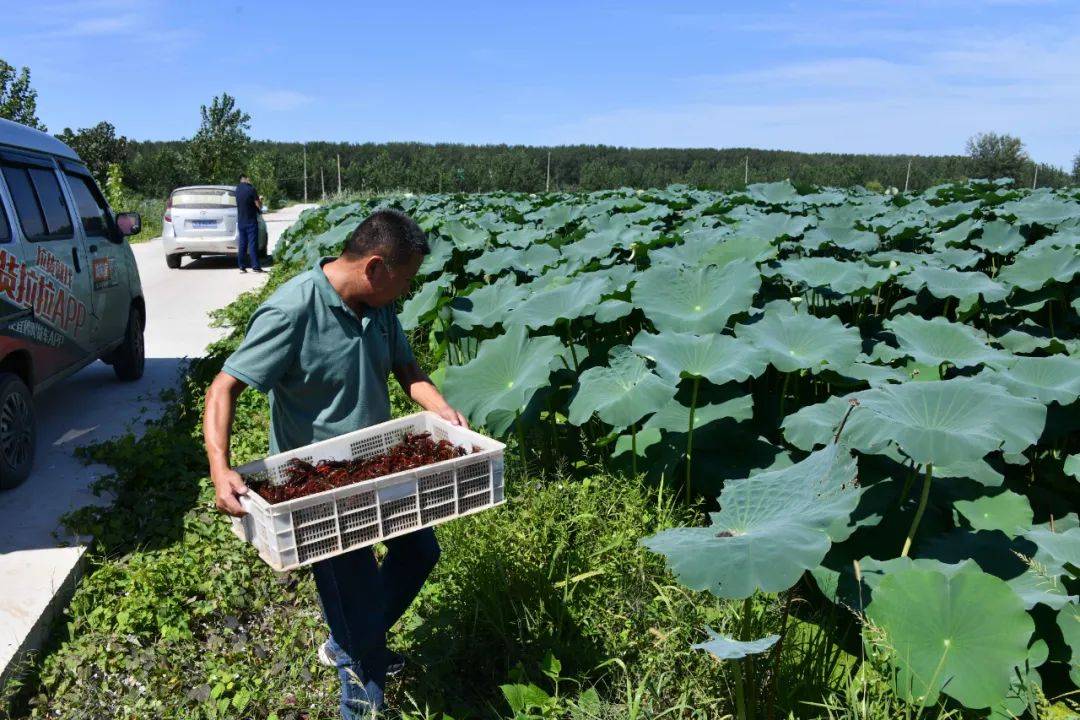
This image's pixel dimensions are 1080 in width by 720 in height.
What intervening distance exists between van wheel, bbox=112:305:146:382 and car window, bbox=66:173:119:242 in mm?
716

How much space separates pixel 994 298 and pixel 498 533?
3.54 m

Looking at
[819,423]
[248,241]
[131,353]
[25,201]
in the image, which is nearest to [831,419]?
[819,423]

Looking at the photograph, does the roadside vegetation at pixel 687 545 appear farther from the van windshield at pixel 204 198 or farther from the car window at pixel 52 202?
the van windshield at pixel 204 198

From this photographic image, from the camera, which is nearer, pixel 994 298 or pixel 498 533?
pixel 498 533

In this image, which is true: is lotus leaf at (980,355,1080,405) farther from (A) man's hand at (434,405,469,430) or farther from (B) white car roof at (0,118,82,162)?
(B) white car roof at (0,118,82,162)

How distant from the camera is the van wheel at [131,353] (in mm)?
6762

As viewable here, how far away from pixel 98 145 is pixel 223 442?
3390cm

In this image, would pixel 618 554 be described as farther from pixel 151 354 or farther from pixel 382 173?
pixel 382 173

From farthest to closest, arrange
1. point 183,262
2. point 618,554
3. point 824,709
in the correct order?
point 183,262, point 618,554, point 824,709

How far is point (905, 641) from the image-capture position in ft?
8.44

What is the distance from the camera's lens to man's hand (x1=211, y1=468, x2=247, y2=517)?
7.42ft

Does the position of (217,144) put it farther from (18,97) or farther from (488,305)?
(488,305)

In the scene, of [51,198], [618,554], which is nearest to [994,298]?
[618,554]

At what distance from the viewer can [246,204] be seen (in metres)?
13.5
